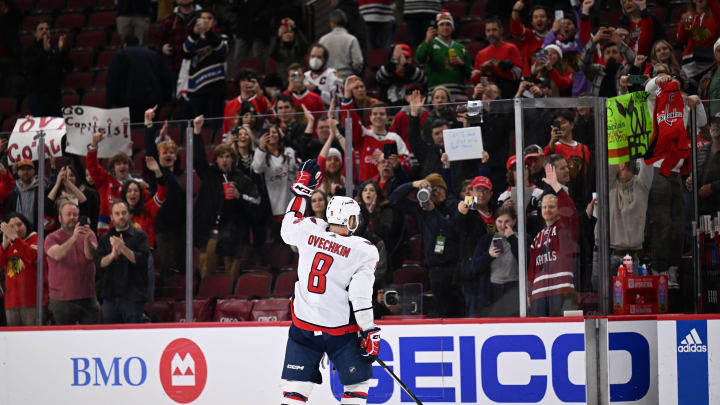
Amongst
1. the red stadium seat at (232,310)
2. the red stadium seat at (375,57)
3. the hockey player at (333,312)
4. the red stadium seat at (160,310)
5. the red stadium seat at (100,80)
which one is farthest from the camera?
the red stadium seat at (100,80)

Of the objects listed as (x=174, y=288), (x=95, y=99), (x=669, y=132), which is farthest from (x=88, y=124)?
(x=95, y=99)

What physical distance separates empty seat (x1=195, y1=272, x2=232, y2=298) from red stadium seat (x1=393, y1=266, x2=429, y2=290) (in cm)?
125

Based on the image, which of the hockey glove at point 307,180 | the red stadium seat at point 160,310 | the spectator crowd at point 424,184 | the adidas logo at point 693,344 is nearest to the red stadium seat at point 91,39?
the spectator crowd at point 424,184

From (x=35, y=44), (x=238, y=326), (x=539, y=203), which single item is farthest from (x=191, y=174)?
(x=35, y=44)

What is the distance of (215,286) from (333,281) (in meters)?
1.44

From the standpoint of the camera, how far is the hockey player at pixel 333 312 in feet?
21.8

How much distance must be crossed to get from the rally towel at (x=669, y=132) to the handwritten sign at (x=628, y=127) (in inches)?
2.3

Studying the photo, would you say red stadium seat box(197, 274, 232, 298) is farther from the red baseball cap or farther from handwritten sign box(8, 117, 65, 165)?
the red baseball cap

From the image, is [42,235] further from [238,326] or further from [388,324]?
[388,324]

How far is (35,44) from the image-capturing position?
37.7 ft

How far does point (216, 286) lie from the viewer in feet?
25.6

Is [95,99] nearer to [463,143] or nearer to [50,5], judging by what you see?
[50,5]

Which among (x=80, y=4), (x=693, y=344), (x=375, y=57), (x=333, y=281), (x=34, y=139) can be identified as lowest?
(x=693, y=344)

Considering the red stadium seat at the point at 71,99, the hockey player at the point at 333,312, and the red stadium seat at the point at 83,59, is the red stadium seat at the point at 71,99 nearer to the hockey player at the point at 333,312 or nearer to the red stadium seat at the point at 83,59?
the red stadium seat at the point at 83,59
